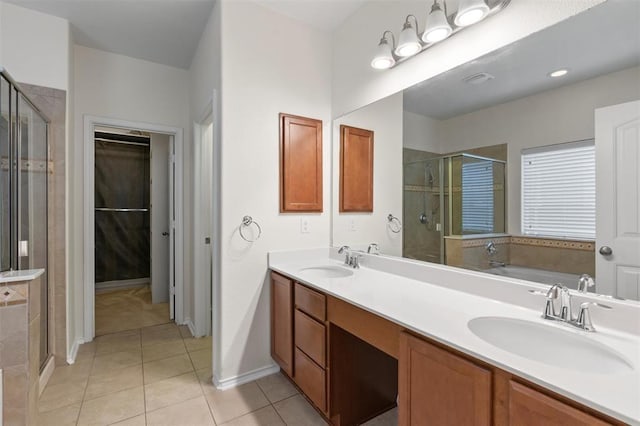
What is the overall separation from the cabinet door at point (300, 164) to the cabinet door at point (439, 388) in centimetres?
138

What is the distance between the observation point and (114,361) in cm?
239

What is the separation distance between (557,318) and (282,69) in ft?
7.17

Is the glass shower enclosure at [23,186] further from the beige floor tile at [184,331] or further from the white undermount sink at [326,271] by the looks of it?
the white undermount sink at [326,271]

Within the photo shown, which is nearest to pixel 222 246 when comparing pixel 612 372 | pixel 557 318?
pixel 557 318

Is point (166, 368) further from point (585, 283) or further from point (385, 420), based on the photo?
point (585, 283)

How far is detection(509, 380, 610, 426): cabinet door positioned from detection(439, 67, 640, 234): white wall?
0.79 metres

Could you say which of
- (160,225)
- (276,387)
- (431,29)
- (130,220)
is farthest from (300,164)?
(130,220)

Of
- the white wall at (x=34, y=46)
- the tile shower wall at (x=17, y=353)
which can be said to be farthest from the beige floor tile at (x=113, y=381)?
the white wall at (x=34, y=46)

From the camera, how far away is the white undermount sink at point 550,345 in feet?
2.97

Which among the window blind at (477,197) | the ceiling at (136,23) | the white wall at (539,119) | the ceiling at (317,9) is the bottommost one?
the window blind at (477,197)

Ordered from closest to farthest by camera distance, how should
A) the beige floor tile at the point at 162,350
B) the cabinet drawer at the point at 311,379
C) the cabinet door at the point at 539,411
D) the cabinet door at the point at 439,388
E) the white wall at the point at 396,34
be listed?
the cabinet door at the point at 539,411 < the cabinet door at the point at 439,388 < the white wall at the point at 396,34 < the cabinet drawer at the point at 311,379 < the beige floor tile at the point at 162,350

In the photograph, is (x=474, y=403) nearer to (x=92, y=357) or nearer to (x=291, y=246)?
(x=291, y=246)

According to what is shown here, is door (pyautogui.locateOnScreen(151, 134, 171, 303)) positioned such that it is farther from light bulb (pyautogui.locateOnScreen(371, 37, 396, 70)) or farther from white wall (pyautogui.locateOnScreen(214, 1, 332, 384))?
light bulb (pyautogui.locateOnScreen(371, 37, 396, 70))

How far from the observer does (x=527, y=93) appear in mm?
1317
